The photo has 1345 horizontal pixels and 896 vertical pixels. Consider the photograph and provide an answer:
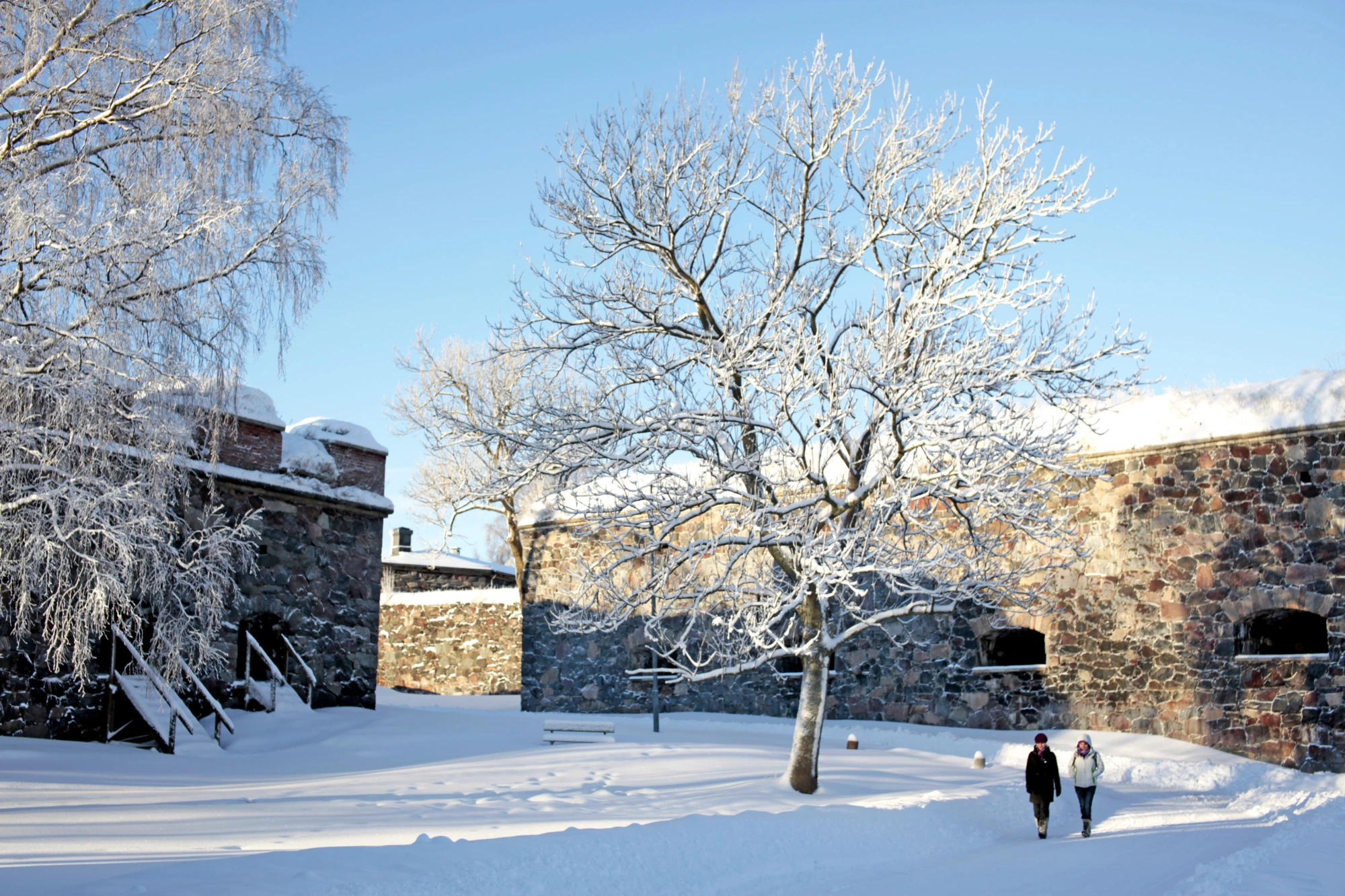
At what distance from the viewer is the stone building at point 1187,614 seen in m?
12.8

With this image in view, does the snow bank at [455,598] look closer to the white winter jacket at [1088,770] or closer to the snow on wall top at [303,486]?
the snow on wall top at [303,486]

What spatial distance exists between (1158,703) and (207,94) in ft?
42.7

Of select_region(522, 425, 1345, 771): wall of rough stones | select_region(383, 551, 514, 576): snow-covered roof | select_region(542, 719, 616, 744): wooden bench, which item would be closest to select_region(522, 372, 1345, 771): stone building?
select_region(522, 425, 1345, 771): wall of rough stones

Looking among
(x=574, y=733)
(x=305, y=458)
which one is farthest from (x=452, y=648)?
(x=574, y=733)

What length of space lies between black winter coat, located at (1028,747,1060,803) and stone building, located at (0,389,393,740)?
32.1ft

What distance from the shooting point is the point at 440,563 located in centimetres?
2814

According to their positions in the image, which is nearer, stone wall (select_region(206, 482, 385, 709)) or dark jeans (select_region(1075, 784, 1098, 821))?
dark jeans (select_region(1075, 784, 1098, 821))

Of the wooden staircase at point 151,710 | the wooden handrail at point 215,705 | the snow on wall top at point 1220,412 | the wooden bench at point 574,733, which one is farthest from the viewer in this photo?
the snow on wall top at point 1220,412

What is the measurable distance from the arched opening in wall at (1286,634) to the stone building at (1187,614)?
25 millimetres

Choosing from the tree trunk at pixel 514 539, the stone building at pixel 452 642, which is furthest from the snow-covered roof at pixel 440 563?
the tree trunk at pixel 514 539

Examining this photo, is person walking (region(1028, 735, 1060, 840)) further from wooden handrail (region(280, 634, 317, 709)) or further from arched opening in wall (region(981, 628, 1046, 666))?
wooden handrail (region(280, 634, 317, 709))

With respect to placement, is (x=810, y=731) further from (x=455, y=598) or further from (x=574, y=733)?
(x=455, y=598)

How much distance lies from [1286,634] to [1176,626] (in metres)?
1.64

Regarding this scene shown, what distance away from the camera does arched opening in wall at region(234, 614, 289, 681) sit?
14.5 meters
